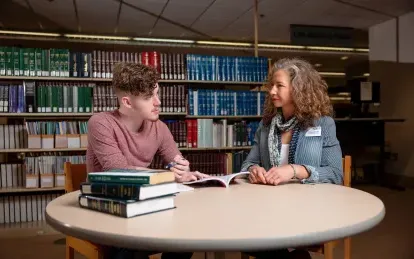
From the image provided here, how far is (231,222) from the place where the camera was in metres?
0.91

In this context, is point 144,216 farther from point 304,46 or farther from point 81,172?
point 304,46

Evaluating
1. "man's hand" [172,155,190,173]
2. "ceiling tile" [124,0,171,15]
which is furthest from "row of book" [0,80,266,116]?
"man's hand" [172,155,190,173]

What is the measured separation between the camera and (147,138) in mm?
1752

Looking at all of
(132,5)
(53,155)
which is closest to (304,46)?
(132,5)

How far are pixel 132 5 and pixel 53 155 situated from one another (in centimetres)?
245

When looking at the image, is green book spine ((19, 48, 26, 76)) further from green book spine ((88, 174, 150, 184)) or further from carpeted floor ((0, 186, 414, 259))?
green book spine ((88, 174, 150, 184))

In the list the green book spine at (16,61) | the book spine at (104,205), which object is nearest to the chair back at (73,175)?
the book spine at (104,205)

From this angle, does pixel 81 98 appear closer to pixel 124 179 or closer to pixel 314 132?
pixel 314 132

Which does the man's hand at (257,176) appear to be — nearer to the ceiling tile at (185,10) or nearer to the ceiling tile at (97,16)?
the ceiling tile at (185,10)

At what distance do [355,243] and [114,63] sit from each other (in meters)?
2.85

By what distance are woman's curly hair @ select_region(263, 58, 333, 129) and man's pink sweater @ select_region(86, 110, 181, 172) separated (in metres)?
0.54

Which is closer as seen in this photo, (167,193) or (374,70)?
(167,193)

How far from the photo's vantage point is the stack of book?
3.17 feet

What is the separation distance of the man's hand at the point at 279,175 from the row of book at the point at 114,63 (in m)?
2.79
